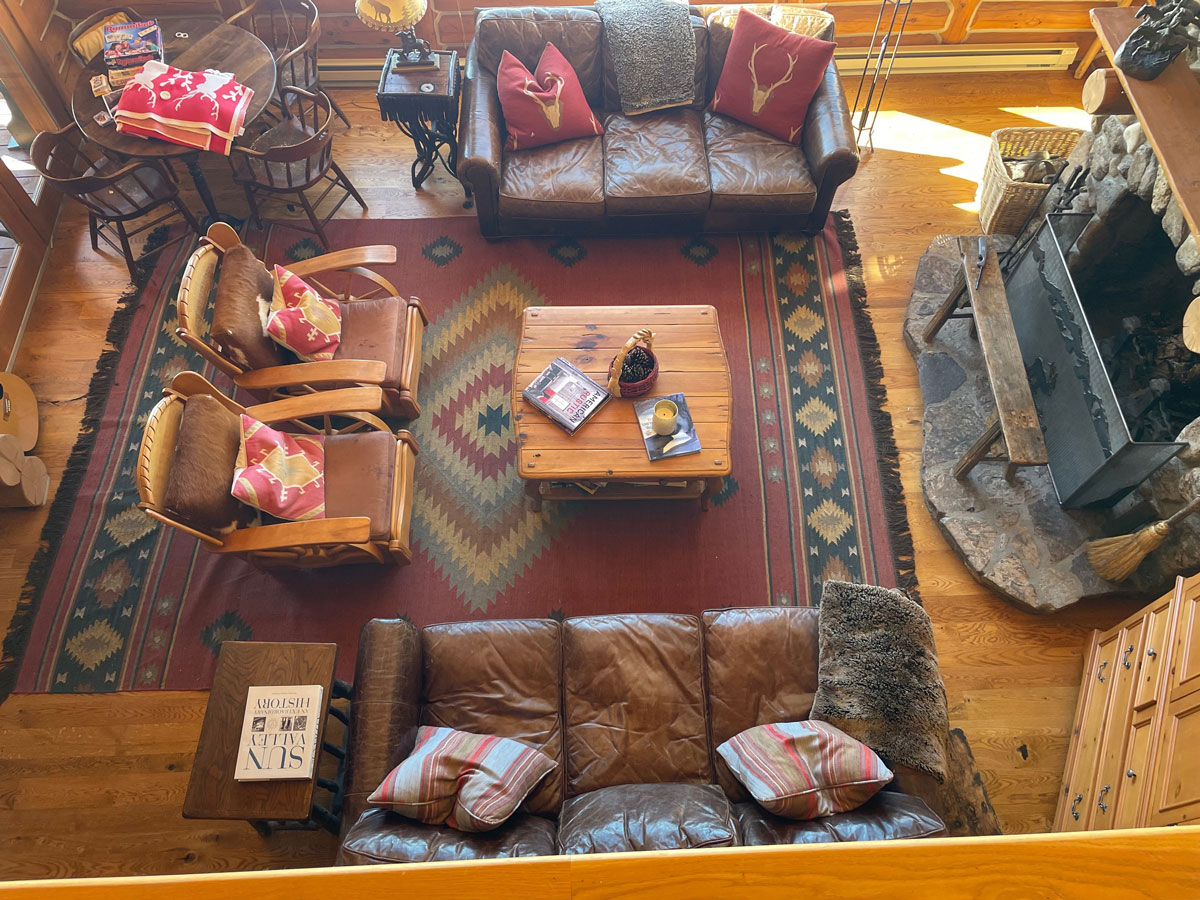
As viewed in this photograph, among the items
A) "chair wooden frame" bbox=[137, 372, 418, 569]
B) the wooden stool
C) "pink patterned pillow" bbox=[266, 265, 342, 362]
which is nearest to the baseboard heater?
the wooden stool

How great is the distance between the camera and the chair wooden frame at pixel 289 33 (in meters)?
3.77

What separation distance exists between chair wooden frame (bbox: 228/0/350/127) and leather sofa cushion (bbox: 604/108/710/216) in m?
1.49

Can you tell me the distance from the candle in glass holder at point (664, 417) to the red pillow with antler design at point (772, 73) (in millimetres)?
1877

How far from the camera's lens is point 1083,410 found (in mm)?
2811

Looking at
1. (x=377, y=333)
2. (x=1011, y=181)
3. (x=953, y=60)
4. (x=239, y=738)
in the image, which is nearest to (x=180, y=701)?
(x=239, y=738)

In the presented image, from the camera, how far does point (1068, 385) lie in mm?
2930

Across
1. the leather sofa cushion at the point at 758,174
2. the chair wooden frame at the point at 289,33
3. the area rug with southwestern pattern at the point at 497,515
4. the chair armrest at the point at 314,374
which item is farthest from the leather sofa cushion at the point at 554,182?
the chair armrest at the point at 314,374

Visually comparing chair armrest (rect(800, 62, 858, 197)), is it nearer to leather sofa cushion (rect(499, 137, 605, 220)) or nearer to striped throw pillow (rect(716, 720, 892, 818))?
leather sofa cushion (rect(499, 137, 605, 220))

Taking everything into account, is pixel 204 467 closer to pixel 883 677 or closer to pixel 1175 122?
pixel 883 677

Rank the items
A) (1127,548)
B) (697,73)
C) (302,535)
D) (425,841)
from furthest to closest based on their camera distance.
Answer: (697,73) → (1127,548) → (302,535) → (425,841)

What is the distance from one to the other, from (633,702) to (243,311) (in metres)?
2.06

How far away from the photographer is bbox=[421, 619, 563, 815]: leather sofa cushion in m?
2.38

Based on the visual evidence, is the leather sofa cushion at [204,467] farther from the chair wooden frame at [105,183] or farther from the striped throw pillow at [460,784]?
the chair wooden frame at [105,183]

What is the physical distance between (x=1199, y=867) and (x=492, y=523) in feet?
8.76
